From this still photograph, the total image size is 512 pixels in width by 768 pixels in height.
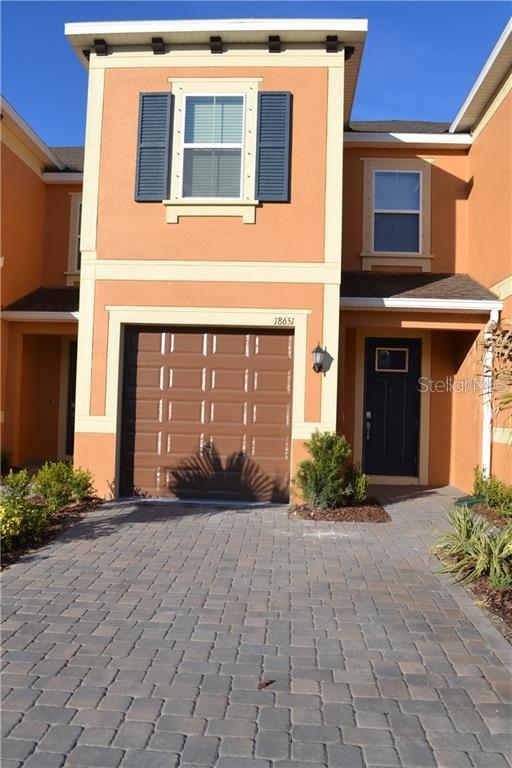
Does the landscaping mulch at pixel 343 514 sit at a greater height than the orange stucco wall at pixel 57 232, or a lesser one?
lesser

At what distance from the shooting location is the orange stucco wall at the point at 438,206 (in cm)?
1138

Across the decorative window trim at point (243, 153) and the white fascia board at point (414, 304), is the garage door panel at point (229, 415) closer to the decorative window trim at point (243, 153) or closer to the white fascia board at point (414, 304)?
the white fascia board at point (414, 304)

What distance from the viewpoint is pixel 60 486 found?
27.6 ft

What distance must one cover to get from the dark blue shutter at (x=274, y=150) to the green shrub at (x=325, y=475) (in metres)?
3.72

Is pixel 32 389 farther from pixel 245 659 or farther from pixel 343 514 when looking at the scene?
pixel 245 659

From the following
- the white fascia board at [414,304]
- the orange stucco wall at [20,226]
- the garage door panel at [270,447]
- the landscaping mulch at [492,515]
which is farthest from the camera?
the orange stucco wall at [20,226]

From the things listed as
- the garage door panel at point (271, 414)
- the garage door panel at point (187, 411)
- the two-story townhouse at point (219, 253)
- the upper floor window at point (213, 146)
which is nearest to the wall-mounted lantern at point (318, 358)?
the two-story townhouse at point (219, 253)

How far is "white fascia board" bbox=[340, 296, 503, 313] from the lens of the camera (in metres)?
9.77

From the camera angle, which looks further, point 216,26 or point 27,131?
point 27,131

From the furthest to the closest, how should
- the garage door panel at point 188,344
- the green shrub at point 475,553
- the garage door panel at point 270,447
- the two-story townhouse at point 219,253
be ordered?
1. the garage door panel at point 188,344
2. the garage door panel at point 270,447
3. the two-story townhouse at point 219,253
4. the green shrub at point 475,553

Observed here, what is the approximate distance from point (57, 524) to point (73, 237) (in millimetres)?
7470

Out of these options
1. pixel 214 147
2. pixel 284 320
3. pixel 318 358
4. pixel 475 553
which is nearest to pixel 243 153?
pixel 214 147

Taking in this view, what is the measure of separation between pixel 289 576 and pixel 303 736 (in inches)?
104

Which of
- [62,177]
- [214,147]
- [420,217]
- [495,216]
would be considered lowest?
[495,216]
